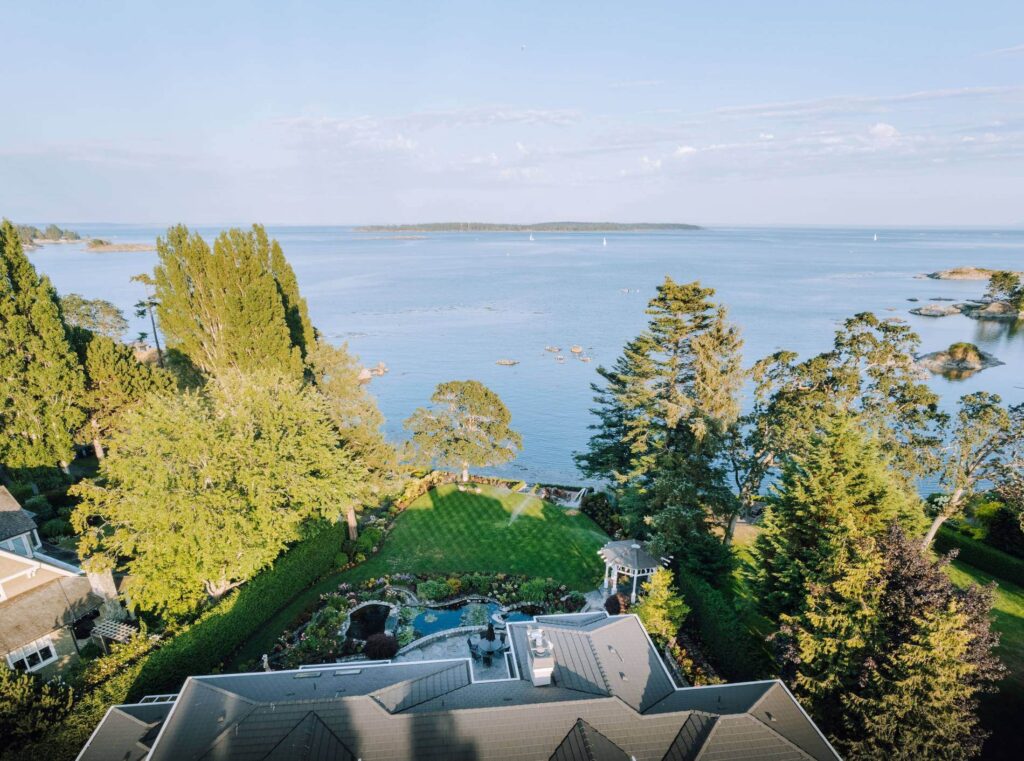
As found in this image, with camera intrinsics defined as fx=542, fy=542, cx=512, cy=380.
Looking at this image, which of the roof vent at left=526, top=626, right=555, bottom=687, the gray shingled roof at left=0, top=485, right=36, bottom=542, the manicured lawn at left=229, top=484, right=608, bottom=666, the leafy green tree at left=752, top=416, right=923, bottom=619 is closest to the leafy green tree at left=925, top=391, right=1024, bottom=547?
the leafy green tree at left=752, top=416, right=923, bottom=619

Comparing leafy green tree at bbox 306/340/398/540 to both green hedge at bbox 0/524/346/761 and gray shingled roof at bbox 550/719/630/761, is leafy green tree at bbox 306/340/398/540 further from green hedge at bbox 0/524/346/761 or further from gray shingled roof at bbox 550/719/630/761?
gray shingled roof at bbox 550/719/630/761

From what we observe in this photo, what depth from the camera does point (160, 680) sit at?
20.1 meters

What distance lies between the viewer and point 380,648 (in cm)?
2330

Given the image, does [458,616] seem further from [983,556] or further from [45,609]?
[983,556]

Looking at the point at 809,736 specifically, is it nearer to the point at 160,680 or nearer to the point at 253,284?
the point at 160,680

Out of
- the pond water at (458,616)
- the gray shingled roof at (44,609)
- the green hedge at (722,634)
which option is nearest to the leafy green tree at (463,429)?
the pond water at (458,616)

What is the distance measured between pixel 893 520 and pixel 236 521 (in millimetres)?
26046

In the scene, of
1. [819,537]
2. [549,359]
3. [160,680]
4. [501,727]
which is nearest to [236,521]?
[160,680]

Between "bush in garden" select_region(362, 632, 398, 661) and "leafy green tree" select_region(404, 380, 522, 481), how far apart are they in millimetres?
17373

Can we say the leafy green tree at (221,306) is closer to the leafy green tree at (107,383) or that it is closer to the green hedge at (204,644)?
the leafy green tree at (107,383)

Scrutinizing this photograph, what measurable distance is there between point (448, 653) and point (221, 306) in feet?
102

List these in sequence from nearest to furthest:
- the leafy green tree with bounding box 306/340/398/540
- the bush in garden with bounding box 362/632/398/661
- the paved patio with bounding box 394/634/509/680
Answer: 1. the paved patio with bounding box 394/634/509/680
2. the bush in garden with bounding box 362/632/398/661
3. the leafy green tree with bounding box 306/340/398/540

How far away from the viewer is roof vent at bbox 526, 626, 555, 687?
689 inches

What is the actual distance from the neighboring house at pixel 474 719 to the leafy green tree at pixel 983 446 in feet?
58.9
